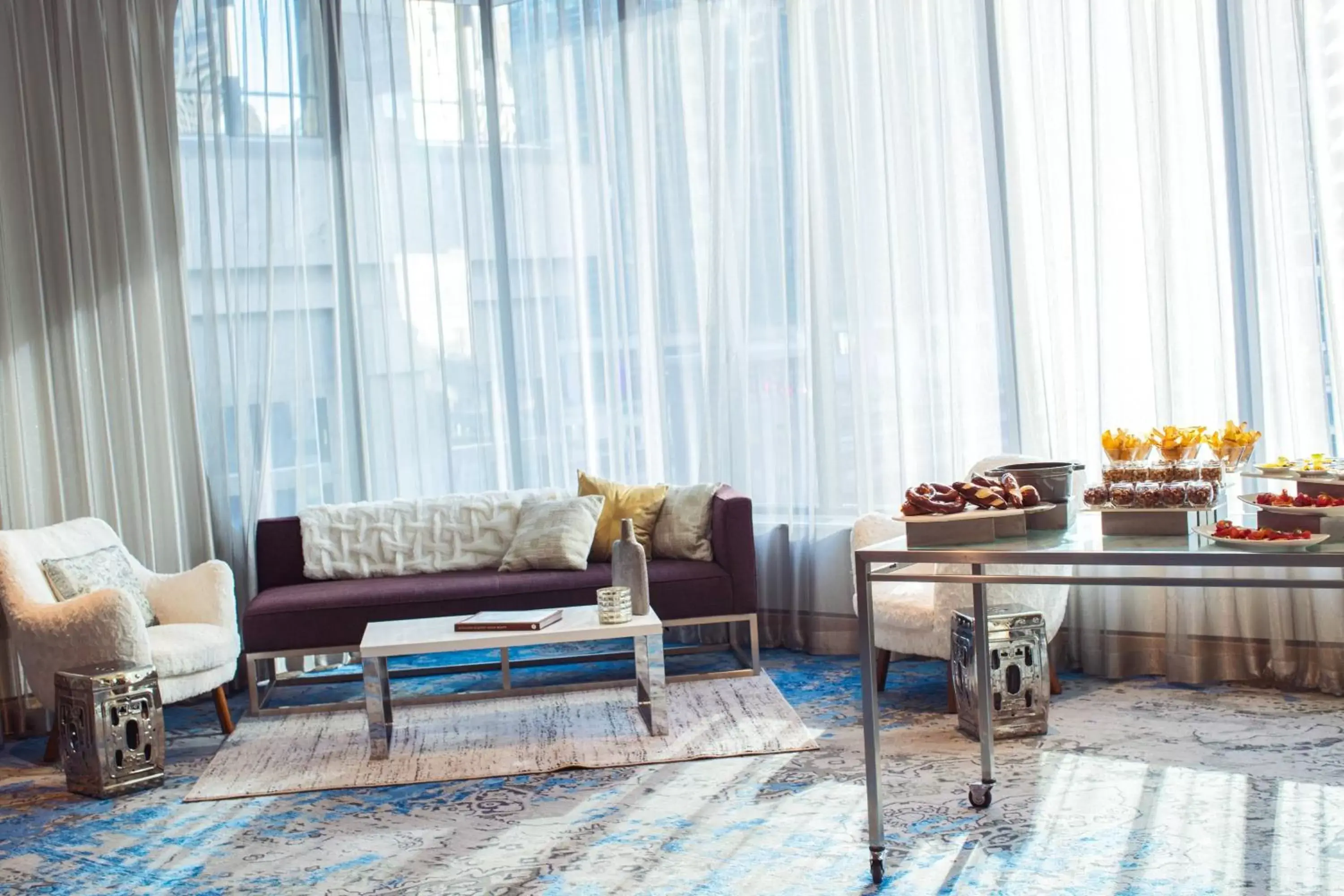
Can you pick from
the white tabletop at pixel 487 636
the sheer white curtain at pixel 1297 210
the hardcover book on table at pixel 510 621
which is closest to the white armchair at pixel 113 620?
the white tabletop at pixel 487 636

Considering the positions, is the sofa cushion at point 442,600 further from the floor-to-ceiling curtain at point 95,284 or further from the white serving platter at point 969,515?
the white serving platter at point 969,515

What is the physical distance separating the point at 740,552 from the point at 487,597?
963 mm

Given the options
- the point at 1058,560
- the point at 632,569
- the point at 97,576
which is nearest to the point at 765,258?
the point at 632,569

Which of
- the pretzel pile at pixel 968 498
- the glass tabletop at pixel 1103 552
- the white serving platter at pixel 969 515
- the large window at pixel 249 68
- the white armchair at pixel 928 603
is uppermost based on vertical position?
the large window at pixel 249 68

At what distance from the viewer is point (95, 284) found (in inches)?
199

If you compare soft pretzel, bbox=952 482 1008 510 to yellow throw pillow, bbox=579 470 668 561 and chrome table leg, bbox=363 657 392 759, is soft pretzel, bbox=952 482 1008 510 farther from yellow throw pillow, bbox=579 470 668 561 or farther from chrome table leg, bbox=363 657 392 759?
yellow throw pillow, bbox=579 470 668 561

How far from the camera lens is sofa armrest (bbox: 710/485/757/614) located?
4.87 m

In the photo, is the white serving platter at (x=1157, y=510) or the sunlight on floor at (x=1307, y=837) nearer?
the white serving platter at (x=1157, y=510)

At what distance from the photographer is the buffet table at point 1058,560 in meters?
2.37

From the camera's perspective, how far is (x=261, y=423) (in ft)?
17.6

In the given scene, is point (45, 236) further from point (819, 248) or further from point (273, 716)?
point (819, 248)

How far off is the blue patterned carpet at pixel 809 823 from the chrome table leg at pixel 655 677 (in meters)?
0.29

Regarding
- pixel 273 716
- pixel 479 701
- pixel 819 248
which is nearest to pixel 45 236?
pixel 273 716

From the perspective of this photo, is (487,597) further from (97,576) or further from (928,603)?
(928,603)
